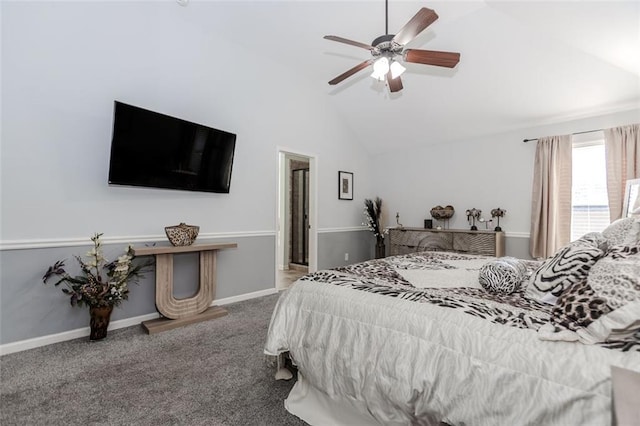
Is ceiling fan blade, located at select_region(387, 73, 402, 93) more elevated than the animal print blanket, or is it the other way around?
ceiling fan blade, located at select_region(387, 73, 402, 93)

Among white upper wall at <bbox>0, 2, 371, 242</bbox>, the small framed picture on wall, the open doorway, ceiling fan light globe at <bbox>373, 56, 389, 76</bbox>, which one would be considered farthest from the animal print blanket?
the open doorway

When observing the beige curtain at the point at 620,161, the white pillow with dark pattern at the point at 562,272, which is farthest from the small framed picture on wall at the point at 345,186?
the white pillow with dark pattern at the point at 562,272

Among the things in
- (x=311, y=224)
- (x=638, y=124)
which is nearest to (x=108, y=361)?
(x=311, y=224)

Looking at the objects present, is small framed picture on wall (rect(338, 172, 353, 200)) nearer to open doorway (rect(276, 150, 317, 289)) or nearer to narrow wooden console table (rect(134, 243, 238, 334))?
open doorway (rect(276, 150, 317, 289))

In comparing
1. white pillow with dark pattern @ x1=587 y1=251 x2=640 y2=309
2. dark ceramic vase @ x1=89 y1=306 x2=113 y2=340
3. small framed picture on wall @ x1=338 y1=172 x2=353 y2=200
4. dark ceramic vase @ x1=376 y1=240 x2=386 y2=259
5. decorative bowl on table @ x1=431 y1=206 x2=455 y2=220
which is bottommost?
dark ceramic vase @ x1=89 y1=306 x2=113 y2=340

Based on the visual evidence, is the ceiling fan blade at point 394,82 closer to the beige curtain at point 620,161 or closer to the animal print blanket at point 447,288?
the animal print blanket at point 447,288

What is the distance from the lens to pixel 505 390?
3.23 feet

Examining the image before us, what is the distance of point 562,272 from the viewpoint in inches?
52.6

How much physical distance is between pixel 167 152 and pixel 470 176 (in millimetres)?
4233

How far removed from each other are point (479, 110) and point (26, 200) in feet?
16.8

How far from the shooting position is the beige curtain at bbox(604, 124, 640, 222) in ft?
10.7

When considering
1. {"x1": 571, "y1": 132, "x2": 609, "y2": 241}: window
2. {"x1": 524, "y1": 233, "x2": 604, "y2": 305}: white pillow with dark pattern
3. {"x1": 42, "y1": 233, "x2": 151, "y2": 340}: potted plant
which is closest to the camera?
{"x1": 524, "y1": 233, "x2": 604, "y2": 305}: white pillow with dark pattern

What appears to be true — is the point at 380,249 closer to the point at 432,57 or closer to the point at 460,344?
the point at 432,57

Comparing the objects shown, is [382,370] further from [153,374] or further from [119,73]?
[119,73]
